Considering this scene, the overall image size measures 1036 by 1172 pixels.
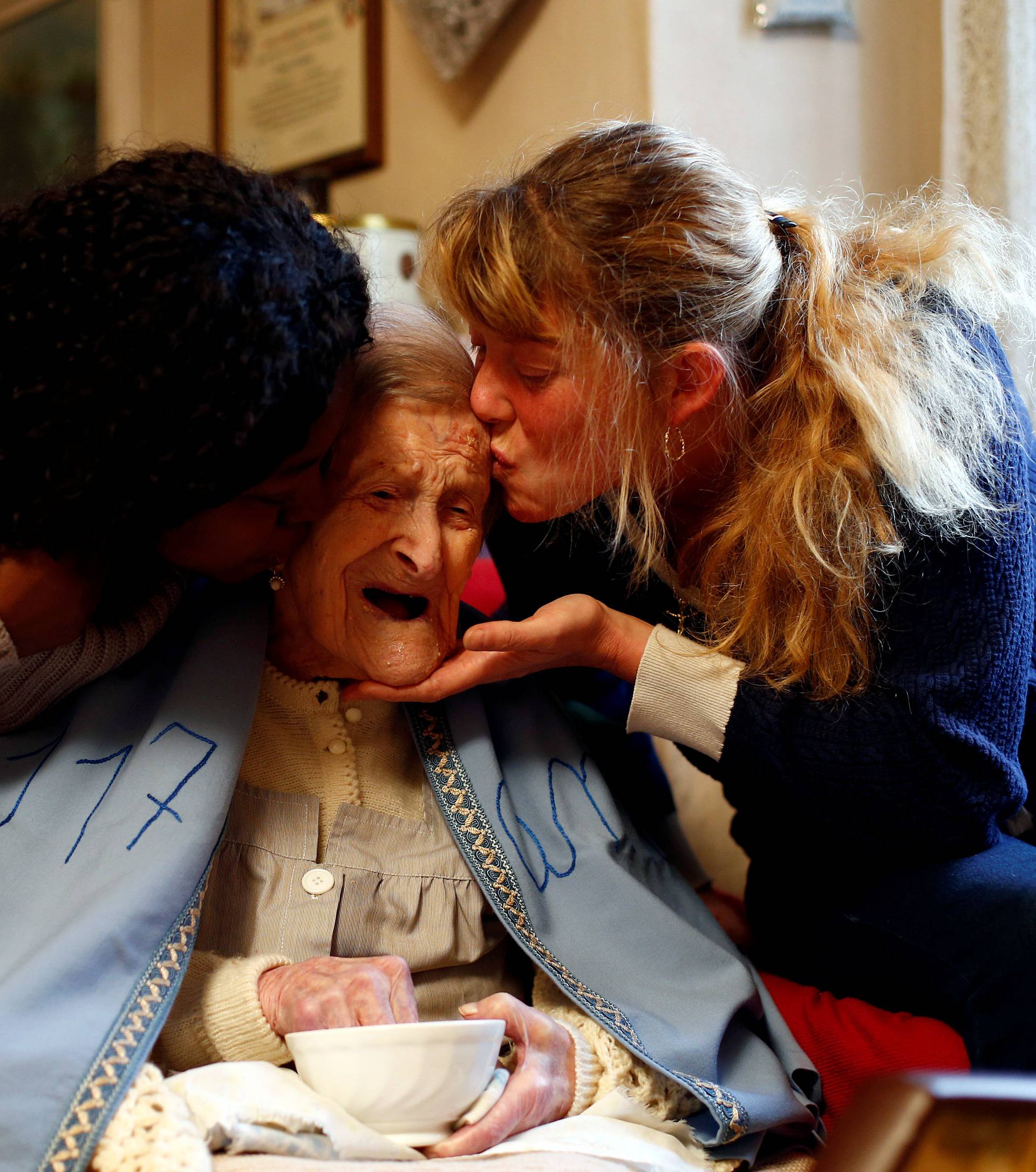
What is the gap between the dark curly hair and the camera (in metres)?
0.94

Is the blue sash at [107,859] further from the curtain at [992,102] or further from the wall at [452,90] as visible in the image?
the curtain at [992,102]

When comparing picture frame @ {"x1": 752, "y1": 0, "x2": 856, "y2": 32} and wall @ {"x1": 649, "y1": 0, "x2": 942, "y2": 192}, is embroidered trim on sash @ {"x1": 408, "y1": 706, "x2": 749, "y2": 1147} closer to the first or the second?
wall @ {"x1": 649, "y1": 0, "x2": 942, "y2": 192}

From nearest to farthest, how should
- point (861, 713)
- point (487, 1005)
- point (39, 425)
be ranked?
point (39, 425), point (487, 1005), point (861, 713)

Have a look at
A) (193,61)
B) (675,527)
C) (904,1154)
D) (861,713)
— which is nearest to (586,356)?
(675,527)

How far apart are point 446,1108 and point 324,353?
26.8 inches

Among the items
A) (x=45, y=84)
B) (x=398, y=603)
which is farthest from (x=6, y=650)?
(x=45, y=84)

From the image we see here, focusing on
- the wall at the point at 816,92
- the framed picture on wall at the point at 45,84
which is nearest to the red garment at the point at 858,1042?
the wall at the point at 816,92

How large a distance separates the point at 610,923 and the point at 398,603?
43cm

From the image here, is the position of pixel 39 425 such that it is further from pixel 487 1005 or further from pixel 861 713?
pixel 861 713

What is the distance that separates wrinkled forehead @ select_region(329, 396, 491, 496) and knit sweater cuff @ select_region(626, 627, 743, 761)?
28 cm

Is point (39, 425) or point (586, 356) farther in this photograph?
point (586, 356)

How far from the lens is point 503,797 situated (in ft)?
4.33

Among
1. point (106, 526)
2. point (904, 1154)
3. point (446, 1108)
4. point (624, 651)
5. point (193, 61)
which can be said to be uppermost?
point (193, 61)

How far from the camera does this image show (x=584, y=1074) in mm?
1159
